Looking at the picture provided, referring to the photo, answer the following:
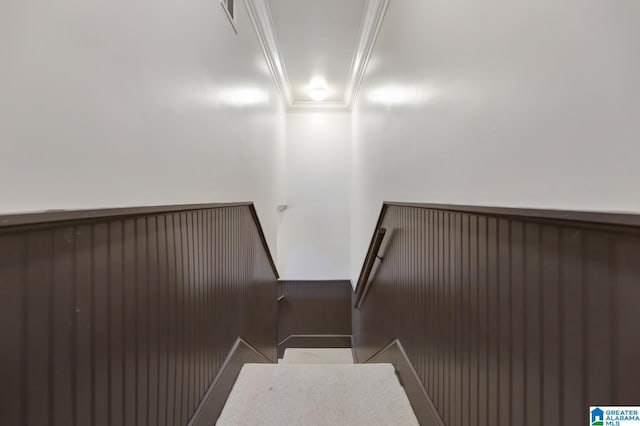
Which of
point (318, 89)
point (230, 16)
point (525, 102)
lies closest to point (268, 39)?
point (230, 16)

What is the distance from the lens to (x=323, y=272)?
5.89 meters

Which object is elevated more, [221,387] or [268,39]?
[268,39]

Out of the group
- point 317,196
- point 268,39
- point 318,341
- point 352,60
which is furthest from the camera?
point 317,196

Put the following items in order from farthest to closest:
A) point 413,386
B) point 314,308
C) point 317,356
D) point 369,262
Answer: point 314,308, point 317,356, point 369,262, point 413,386

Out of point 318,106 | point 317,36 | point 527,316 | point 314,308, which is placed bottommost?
point 314,308

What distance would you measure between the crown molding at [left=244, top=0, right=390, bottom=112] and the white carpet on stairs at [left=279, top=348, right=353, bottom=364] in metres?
4.20

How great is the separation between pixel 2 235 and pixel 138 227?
47cm

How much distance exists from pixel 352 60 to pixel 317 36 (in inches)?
28.3

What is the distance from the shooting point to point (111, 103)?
1.01 meters

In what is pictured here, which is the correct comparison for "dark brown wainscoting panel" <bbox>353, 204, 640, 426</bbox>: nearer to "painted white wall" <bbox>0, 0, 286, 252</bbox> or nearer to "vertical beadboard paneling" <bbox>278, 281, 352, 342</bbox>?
"painted white wall" <bbox>0, 0, 286, 252</bbox>

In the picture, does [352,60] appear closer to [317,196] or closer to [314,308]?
[317,196]

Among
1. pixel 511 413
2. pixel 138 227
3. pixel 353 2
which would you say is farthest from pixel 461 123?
pixel 353 2

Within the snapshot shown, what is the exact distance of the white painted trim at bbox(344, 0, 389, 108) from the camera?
3.01 metres

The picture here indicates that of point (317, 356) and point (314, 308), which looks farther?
point (314, 308)
